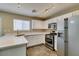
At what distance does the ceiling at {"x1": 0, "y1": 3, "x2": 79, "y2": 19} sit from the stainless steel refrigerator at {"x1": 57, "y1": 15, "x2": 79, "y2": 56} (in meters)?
0.34

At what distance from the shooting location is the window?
123cm

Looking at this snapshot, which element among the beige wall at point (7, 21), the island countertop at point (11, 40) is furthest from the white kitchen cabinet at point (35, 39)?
the beige wall at point (7, 21)

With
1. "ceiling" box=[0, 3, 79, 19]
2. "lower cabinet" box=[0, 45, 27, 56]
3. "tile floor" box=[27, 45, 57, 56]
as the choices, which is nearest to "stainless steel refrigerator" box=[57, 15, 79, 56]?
"tile floor" box=[27, 45, 57, 56]

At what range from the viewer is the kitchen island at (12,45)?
1164 mm

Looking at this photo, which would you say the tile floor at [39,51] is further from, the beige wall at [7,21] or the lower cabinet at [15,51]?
the beige wall at [7,21]

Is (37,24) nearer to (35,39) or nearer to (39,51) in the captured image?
(35,39)

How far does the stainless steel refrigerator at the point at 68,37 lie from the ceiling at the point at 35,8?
34 centimetres

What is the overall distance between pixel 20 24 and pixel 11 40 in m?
0.28

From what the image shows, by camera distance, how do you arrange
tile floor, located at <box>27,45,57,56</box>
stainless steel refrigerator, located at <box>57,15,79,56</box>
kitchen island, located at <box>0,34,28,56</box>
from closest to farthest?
kitchen island, located at <box>0,34,28,56</box> < tile floor, located at <box>27,45,57,56</box> < stainless steel refrigerator, located at <box>57,15,79,56</box>

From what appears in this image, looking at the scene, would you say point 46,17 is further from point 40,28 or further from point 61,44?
point 61,44

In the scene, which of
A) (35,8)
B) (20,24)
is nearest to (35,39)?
(20,24)

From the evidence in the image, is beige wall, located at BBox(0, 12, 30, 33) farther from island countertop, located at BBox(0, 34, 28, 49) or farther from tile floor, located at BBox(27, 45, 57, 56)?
tile floor, located at BBox(27, 45, 57, 56)

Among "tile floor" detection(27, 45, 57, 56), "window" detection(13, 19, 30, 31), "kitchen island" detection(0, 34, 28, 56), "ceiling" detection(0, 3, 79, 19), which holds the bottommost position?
"tile floor" detection(27, 45, 57, 56)

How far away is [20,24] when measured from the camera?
4.14 feet
